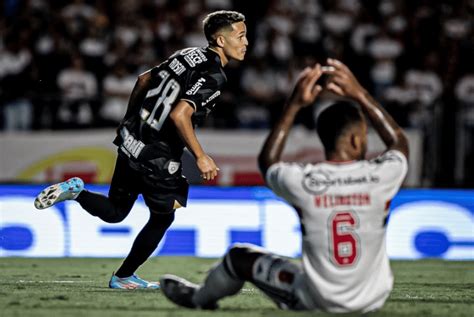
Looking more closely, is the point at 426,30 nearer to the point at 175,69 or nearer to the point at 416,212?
the point at 416,212

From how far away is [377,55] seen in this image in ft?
50.5

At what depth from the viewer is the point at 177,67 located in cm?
753

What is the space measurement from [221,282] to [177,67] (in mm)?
2318

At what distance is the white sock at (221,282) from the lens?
569 cm

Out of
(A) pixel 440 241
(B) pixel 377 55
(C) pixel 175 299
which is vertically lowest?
(A) pixel 440 241

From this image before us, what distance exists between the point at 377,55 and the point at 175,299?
9.98 m

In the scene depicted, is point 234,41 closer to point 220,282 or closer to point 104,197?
point 104,197

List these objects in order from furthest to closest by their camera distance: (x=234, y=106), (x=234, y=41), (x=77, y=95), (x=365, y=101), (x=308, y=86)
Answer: (x=234, y=106)
(x=77, y=95)
(x=234, y=41)
(x=365, y=101)
(x=308, y=86)

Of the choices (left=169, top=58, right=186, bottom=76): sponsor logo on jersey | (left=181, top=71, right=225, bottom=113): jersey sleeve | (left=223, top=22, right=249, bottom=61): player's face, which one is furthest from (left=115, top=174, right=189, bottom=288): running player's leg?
(left=223, top=22, right=249, bottom=61): player's face

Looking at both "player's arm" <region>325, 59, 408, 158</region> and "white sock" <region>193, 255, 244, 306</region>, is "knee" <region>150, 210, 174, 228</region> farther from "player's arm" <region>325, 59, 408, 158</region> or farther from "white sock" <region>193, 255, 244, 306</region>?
"player's arm" <region>325, 59, 408, 158</region>

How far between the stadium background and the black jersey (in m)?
3.23

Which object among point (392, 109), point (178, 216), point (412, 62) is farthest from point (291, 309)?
point (412, 62)

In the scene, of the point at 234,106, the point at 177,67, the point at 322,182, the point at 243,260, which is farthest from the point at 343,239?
the point at 234,106

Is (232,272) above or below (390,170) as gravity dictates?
below
